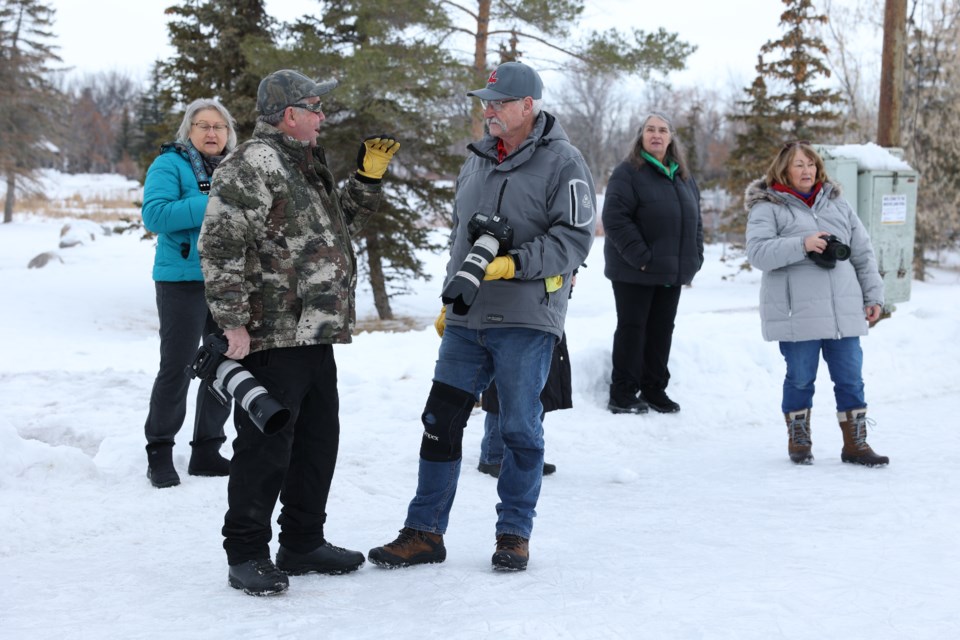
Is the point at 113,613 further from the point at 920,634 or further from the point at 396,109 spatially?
the point at 396,109

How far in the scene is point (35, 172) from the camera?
40.8 m

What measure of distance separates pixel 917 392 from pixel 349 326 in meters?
6.43

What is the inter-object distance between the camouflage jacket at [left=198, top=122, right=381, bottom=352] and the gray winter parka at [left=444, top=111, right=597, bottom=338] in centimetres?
52

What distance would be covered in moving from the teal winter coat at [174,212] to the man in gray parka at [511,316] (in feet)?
5.66

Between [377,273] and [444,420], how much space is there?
15.7m

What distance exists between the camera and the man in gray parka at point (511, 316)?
13.0ft

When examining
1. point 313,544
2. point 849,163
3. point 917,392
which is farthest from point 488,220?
point 849,163

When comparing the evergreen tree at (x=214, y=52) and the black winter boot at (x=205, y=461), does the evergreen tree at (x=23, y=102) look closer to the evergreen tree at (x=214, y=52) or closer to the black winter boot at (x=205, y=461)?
the evergreen tree at (x=214, y=52)

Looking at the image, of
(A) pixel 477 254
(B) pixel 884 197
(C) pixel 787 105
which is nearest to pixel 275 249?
(A) pixel 477 254

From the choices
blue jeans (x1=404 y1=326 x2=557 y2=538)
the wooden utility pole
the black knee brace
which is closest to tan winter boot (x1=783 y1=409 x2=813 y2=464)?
blue jeans (x1=404 y1=326 x2=557 y2=538)

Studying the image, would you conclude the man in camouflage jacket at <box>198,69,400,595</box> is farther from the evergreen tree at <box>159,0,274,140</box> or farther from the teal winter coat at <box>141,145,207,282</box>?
the evergreen tree at <box>159,0,274,140</box>

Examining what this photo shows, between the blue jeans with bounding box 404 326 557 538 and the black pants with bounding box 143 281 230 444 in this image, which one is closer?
the blue jeans with bounding box 404 326 557 538

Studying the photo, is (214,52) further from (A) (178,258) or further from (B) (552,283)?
(B) (552,283)

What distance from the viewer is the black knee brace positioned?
159 inches
